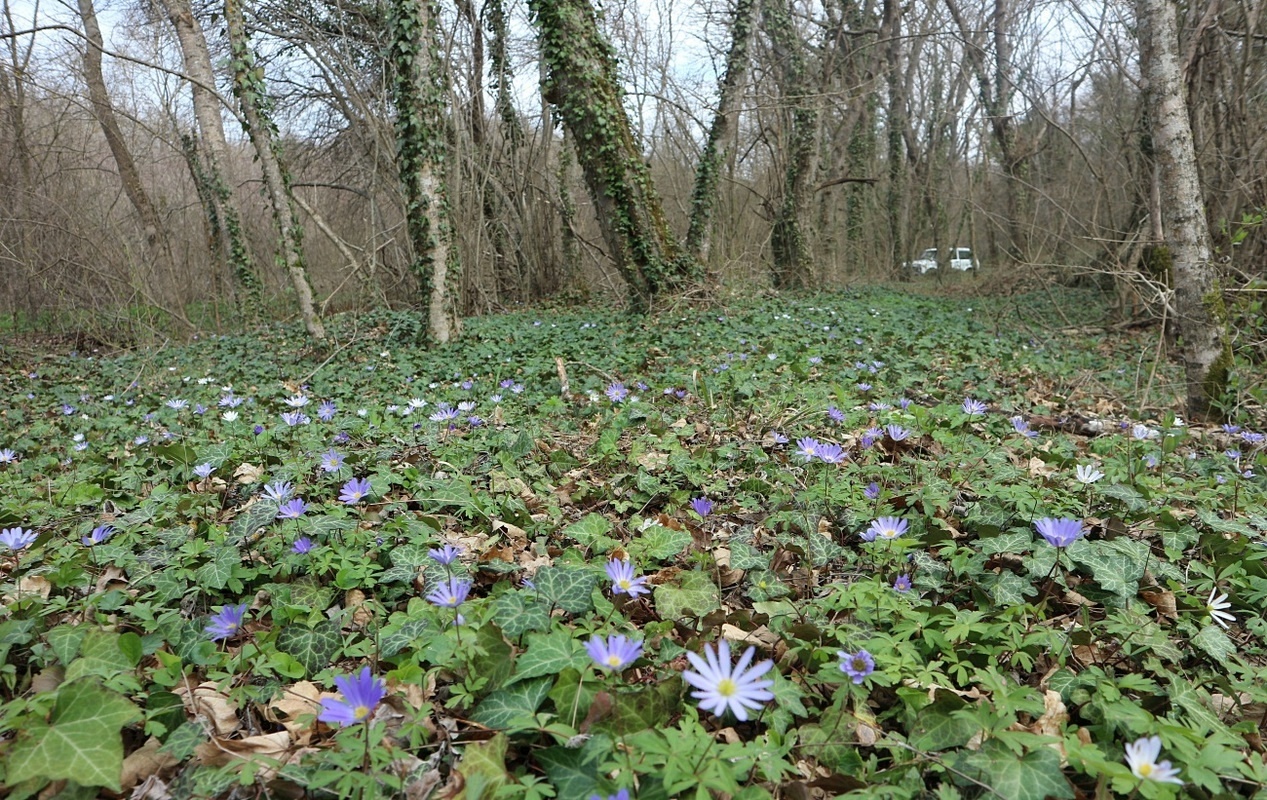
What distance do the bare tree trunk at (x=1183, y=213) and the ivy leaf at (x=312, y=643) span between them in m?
5.25

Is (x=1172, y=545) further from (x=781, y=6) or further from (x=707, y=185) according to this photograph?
(x=781, y=6)

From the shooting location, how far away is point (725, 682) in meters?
1.12

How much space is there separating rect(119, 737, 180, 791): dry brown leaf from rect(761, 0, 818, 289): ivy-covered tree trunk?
1181 cm

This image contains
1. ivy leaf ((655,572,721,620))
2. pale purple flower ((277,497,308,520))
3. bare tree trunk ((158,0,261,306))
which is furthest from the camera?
bare tree trunk ((158,0,261,306))

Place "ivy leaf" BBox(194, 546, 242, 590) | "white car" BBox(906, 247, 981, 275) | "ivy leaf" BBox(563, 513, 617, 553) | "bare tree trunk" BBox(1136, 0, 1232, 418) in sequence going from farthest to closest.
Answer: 1. "white car" BBox(906, 247, 981, 275)
2. "bare tree trunk" BBox(1136, 0, 1232, 418)
3. "ivy leaf" BBox(563, 513, 617, 553)
4. "ivy leaf" BBox(194, 546, 242, 590)

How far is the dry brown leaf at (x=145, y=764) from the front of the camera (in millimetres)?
1312

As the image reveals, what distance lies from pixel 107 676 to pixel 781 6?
14323 mm

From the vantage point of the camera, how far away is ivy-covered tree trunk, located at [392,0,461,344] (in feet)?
23.1

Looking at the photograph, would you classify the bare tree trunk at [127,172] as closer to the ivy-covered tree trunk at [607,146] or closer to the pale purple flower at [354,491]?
the ivy-covered tree trunk at [607,146]

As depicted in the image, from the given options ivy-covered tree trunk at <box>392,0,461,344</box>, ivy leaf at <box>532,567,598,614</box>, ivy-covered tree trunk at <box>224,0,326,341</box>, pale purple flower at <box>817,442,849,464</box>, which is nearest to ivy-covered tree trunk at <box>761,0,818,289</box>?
ivy-covered tree trunk at <box>392,0,461,344</box>

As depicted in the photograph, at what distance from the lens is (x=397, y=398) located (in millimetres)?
5016

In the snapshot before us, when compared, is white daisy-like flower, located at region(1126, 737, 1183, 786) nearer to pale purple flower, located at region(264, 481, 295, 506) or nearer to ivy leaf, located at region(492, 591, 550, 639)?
ivy leaf, located at region(492, 591, 550, 639)

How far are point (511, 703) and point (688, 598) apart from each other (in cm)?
61

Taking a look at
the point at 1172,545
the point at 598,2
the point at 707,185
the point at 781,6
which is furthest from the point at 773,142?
the point at 1172,545
